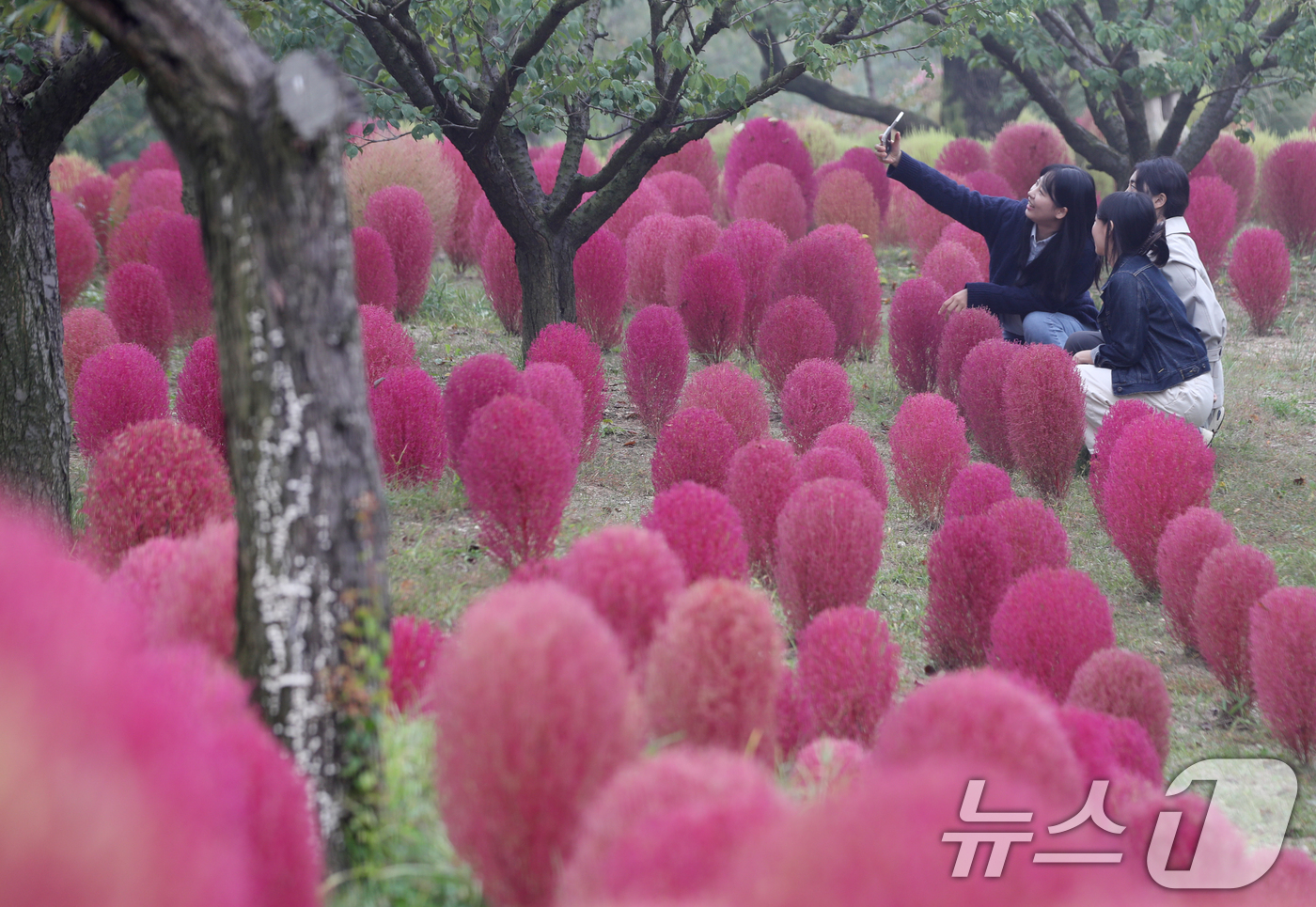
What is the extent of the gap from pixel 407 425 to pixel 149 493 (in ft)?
4.47

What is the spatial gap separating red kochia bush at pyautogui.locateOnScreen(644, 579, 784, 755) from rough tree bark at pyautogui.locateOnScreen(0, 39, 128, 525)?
258 centimetres

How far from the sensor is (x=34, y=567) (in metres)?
1.44

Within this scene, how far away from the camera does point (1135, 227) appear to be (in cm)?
478

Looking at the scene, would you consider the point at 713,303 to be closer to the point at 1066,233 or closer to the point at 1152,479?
the point at 1066,233

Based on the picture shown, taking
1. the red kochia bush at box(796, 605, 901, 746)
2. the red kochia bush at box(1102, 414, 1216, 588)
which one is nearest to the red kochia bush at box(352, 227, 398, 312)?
the red kochia bush at box(1102, 414, 1216, 588)

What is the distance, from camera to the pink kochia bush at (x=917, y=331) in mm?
5879

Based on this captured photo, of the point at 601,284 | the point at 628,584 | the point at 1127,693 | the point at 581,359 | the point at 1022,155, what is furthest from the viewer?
the point at 1022,155

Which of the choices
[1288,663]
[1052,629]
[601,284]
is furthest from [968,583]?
[601,284]

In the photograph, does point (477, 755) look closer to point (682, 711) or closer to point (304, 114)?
point (682, 711)

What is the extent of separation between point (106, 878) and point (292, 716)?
70 centimetres

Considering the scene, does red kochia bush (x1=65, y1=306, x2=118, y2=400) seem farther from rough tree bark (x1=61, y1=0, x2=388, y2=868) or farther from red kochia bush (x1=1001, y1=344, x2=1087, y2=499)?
red kochia bush (x1=1001, y1=344, x2=1087, y2=499)

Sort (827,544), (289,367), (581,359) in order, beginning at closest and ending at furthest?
(289,367) → (827,544) → (581,359)

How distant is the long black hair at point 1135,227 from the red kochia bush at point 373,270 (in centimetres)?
384

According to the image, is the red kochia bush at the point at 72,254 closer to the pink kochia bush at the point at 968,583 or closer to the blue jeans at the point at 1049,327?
the blue jeans at the point at 1049,327
